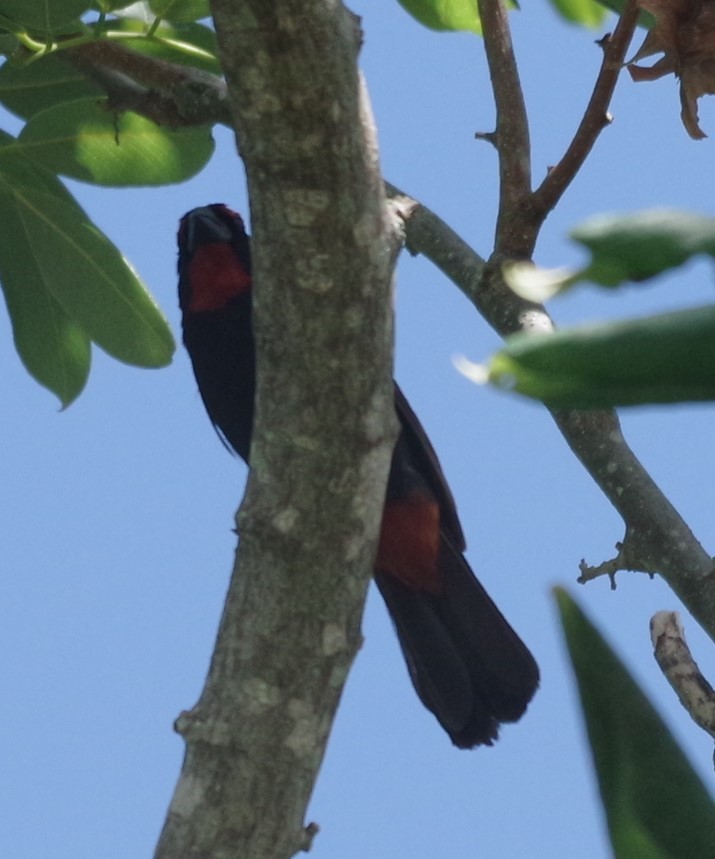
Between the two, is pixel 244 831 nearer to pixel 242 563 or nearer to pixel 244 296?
pixel 242 563

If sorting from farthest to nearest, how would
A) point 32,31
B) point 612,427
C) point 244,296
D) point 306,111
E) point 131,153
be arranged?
1. point 244,296
2. point 131,153
3. point 32,31
4. point 612,427
5. point 306,111

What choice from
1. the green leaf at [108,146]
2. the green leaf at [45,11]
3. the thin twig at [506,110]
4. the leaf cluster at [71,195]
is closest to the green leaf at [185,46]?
the leaf cluster at [71,195]

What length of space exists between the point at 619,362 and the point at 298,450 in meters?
1.29

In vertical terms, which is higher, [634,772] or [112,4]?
[112,4]

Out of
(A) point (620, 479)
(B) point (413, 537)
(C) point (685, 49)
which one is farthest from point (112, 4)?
(B) point (413, 537)

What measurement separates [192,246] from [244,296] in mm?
398

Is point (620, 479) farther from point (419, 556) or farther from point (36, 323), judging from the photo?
point (419, 556)

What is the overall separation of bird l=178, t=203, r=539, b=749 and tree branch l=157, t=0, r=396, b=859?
1.52m

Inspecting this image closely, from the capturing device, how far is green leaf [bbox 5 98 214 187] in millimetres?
2678

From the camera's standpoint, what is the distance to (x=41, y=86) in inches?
111

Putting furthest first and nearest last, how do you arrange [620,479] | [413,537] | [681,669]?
1. [413,537]
2. [620,479]
3. [681,669]

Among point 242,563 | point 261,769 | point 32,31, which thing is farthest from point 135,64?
point 261,769

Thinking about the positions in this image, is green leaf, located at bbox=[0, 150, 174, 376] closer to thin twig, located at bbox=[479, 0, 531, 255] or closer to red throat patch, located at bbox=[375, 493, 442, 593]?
thin twig, located at bbox=[479, 0, 531, 255]

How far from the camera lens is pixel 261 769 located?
1716 mm
